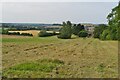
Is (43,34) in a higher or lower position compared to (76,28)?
lower

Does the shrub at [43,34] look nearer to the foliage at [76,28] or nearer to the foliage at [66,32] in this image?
the foliage at [66,32]

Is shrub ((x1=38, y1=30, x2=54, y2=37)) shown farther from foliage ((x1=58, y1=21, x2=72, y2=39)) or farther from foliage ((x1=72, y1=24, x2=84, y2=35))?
foliage ((x1=72, y1=24, x2=84, y2=35))

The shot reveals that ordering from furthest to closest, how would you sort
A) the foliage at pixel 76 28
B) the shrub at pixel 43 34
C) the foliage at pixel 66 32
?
1. the foliage at pixel 76 28
2. the foliage at pixel 66 32
3. the shrub at pixel 43 34

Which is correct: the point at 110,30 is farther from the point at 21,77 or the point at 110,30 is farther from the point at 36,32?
the point at 21,77

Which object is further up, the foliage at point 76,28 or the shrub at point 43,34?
the foliage at point 76,28

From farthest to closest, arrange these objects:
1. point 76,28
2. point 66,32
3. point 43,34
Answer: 1. point 76,28
2. point 66,32
3. point 43,34

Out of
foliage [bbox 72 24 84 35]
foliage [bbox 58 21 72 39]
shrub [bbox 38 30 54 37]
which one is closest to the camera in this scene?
shrub [bbox 38 30 54 37]

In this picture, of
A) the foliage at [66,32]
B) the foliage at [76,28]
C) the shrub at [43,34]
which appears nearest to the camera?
the shrub at [43,34]

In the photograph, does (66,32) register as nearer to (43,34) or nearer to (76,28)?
(43,34)

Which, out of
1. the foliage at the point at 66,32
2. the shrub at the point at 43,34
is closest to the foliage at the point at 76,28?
the foliage at the point at 66,32

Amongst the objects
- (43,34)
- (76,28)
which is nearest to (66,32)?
(43,34)

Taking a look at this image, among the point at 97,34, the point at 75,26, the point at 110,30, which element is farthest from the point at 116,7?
the point at 75,26

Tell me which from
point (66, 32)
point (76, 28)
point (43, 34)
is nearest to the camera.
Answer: point (43, 34)

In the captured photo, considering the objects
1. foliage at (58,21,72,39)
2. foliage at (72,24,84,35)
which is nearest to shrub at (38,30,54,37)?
foliage at (58,21,72,39)
